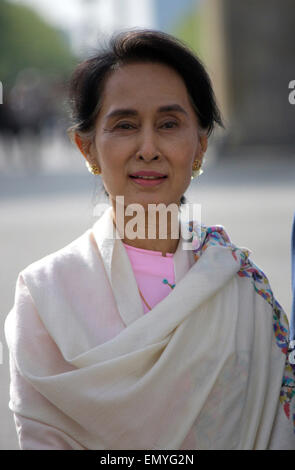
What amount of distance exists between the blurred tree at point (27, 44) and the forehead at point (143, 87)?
5582cm

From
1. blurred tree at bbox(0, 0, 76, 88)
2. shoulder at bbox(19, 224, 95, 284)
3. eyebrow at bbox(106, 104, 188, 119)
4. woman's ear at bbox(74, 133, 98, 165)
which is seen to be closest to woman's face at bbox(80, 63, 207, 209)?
eyebrow at bbox(106, 104, 188, 119)

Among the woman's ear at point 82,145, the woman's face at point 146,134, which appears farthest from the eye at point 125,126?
the woman's ear at point 82,145

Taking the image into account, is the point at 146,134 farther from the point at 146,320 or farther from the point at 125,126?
the point at 146,320

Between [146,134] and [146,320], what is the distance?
23.3 inches

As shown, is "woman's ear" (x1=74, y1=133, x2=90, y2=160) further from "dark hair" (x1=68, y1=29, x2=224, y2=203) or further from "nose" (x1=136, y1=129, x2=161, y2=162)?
"nose" (x1=136, y1=129, x2=161, y2=162)

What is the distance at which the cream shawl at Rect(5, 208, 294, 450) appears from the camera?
8.00 ft

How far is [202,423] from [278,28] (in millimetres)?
15245

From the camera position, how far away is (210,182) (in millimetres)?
13766

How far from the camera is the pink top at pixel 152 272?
8.64 ft

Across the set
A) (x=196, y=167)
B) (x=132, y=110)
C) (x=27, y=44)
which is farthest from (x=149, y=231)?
(x=27, y=44)

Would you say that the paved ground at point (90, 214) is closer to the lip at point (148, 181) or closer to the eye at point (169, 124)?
the lip at point (148, 181)

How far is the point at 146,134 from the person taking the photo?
2.51m

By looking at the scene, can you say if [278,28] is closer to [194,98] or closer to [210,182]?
[210,182]

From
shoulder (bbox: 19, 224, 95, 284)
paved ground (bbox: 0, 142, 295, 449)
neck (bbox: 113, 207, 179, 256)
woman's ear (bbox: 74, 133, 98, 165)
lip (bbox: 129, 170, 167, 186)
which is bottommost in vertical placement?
paved ground (bbox: 0, 142, 295, 449)
